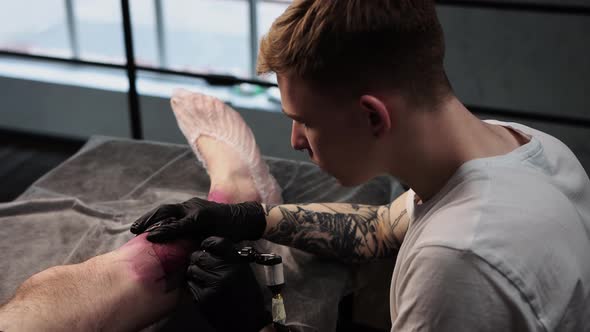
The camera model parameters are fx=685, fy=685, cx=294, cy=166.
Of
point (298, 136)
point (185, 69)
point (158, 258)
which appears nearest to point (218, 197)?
point (158, 258)

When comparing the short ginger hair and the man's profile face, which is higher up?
the short ginger hair

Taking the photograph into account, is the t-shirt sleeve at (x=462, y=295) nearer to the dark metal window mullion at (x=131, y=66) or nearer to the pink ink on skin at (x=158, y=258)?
the pink ink on skin at (x=158, y=258)

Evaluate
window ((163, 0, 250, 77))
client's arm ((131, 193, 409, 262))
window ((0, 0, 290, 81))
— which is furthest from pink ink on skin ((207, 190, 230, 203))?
window ((163, 0, 250, 77))

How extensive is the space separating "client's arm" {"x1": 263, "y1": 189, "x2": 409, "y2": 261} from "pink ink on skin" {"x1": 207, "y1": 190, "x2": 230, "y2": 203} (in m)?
0.15

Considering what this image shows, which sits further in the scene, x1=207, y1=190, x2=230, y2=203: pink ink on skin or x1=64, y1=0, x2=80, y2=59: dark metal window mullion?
x1=64, y1=0, x2=80, y2=59: dark metal window mullion

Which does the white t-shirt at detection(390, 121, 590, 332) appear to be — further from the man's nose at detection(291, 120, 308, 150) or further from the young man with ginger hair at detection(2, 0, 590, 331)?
the man's nose at detection(291, 120, 308, 150)

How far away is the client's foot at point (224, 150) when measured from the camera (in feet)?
6.11

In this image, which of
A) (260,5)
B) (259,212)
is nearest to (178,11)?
(260,5)

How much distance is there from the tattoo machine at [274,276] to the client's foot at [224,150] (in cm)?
39

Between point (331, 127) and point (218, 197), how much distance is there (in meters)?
0.76

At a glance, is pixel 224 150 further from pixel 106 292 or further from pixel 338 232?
pixel 106 292

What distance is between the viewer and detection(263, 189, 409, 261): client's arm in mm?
1629

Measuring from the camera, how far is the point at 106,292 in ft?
4.61

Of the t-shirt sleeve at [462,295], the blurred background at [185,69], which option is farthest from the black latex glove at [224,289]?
the blurred background at [185,69]
